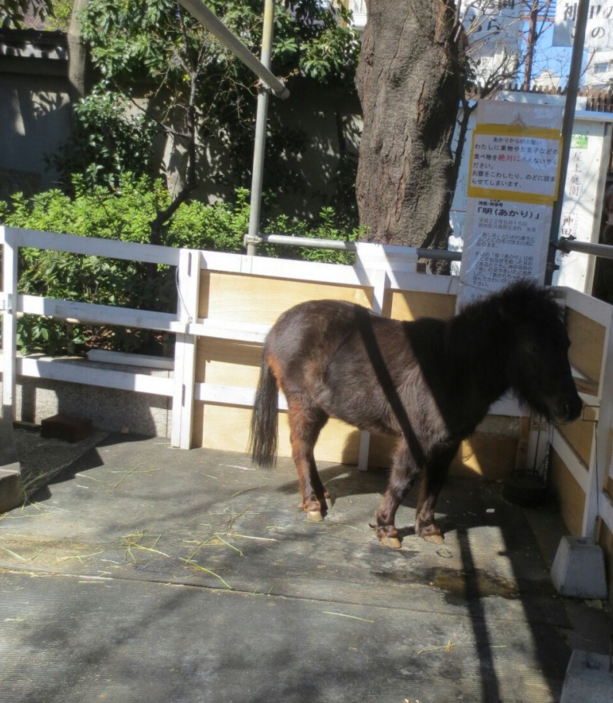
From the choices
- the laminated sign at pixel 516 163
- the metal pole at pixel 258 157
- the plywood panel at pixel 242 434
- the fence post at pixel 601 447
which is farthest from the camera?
the metal pole at pixel 258 157

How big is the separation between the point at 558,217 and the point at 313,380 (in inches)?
74.4

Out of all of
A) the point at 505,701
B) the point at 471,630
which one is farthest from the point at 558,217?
the point at 505,701

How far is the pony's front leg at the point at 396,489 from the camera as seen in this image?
171 inches

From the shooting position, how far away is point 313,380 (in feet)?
15.2

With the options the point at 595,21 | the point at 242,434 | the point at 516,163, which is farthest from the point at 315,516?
the point at 595,21

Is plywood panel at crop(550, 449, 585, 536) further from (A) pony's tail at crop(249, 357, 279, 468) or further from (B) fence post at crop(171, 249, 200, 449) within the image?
(B) fence post at crop(171, 249, 200, 449)

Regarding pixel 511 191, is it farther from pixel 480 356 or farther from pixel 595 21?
pixel 595 21

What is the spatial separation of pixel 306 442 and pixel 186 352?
4.22 feet

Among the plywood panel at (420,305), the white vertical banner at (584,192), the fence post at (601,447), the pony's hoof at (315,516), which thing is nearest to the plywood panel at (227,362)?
the plywood panel at (420,305)

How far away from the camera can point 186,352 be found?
5.53 metres

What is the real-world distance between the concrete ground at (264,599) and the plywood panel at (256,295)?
117cm

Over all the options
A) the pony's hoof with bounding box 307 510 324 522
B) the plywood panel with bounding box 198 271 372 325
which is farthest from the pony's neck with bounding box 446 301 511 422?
the plywood panel with bounding box 198 271 372 325

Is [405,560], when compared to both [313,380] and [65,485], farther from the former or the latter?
[65,485]

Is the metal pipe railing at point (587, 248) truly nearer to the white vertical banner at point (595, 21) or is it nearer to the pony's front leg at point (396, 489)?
the pony's front leg at point (396, 489)
